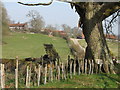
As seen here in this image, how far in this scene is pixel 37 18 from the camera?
76.6 metres

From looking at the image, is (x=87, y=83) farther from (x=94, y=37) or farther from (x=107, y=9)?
(x=107, y=9)

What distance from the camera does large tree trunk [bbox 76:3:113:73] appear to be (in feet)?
39.6

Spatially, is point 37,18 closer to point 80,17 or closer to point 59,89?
point 80,17

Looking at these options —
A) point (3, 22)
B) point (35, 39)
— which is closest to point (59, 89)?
point (3, 22)

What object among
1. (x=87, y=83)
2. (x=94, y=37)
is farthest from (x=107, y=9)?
(x=87, y=83)

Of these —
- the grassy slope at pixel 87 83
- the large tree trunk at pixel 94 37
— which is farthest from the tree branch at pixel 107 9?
the grassy slope at pixel 87 83

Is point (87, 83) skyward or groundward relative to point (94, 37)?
groundward

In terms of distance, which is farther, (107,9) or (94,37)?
(94,37)

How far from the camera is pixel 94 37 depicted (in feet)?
39.8

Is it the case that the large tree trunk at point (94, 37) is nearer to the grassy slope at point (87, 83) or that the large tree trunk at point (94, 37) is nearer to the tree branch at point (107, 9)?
the tree branch at point (107, 9)

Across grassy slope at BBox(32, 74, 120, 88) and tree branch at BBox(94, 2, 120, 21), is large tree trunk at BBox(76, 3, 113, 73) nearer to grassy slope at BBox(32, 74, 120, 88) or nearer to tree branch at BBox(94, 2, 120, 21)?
tree branch at BBox(94, 2, 120, 21)

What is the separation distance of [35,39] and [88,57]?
37325 millimetres

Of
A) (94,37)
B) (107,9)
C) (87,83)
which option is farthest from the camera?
(94,37)

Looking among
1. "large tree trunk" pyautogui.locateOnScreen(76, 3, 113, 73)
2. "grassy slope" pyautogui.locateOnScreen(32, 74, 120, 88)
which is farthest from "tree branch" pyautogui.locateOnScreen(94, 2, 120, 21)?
"grassy slope" pyautogui.locateOnScreen(32, 74, 120, 88)
